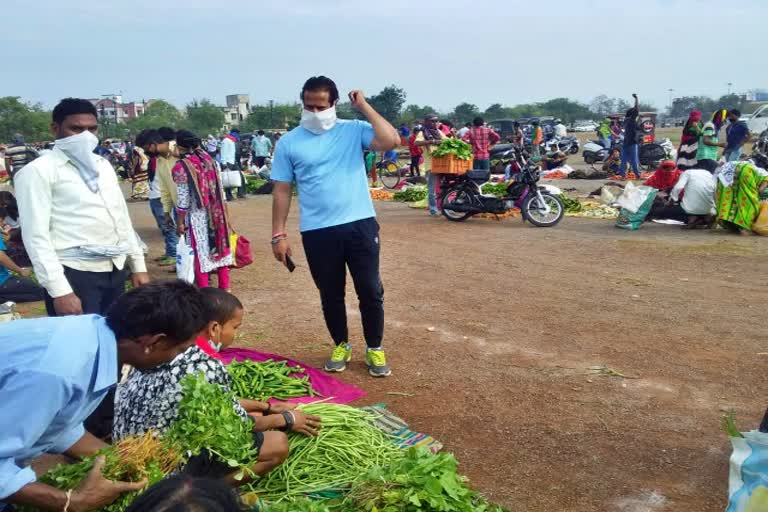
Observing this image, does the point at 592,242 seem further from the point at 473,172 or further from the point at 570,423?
the point at 570,423

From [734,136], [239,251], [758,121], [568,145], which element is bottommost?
[239,251]

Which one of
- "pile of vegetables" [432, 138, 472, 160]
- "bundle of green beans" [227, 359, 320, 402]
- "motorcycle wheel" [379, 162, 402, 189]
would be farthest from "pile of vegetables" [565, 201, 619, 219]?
"bundle of green beans" [227, 359, 320, 402]

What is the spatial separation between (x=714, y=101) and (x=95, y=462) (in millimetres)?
93293

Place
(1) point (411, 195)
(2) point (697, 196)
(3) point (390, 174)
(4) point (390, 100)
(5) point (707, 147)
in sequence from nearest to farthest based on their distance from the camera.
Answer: (2) point (697, 196), (5) point (707, 147), (1) point (411, 195), (3) point (390, 174), (4) point (390, 100)

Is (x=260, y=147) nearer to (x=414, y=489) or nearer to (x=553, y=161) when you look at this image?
(x=553, y=161)

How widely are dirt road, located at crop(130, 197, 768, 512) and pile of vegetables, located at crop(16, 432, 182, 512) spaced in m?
1.68

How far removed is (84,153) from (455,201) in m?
8.28

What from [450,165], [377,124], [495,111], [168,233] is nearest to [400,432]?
[377,124]

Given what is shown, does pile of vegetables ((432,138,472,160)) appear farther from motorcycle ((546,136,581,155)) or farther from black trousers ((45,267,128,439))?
motorcycle ((546,136,581,155))

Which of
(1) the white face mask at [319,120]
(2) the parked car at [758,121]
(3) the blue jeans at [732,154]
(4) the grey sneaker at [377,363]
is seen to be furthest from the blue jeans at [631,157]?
(1) the white face mask at [319,120]

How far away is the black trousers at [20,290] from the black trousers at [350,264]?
4.30m

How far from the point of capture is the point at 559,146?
23172 millimetres

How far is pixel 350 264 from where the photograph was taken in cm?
425

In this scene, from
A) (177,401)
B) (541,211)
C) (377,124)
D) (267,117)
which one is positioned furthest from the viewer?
(267,117)
